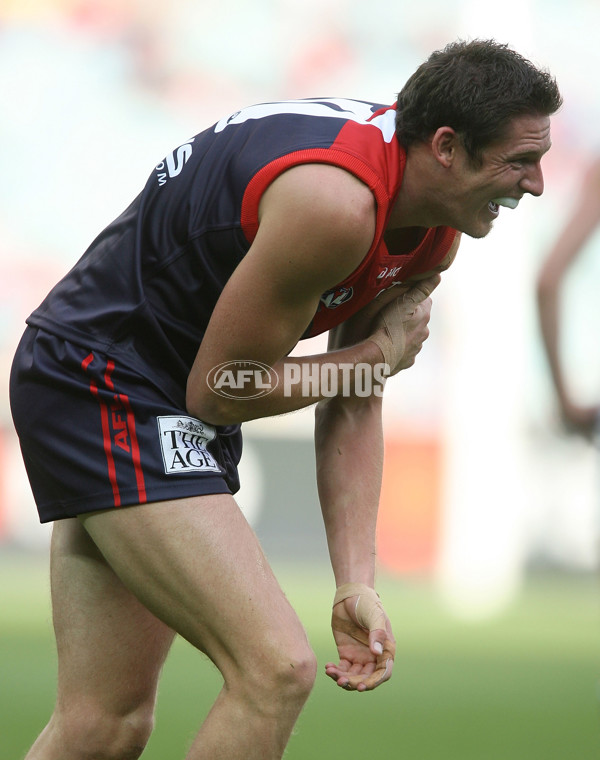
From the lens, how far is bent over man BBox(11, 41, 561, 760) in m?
2.30

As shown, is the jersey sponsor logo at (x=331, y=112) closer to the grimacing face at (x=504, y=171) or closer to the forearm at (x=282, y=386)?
the grimacing face at (x=504, y=171)

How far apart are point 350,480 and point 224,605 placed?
0.69m

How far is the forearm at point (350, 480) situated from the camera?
2822 millimetres

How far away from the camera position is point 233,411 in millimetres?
2496

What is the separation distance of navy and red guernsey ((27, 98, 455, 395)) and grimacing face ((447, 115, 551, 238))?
0.14 metres

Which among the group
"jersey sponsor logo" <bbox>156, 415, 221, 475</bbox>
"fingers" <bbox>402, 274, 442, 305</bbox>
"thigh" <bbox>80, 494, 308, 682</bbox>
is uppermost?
"fingers" <bbox>402, 274, 442, 305</bbox>

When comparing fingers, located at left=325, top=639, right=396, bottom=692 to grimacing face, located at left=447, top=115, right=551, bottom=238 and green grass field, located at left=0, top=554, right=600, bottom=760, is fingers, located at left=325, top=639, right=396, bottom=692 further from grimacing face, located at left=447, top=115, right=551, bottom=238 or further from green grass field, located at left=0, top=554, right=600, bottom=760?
green grass field, located at left=0, top=554, right=600, bottom=760

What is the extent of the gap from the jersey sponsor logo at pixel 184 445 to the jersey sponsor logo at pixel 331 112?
0.65 meters

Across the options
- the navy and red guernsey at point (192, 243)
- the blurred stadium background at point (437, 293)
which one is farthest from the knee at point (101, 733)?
the blurred stadium background at point (437, 293)

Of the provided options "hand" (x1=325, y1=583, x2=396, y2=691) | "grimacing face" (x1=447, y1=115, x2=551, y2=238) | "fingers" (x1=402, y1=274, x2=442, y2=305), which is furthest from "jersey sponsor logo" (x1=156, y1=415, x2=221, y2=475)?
"grimacing face" (x1=447, y1=115, x2=551, y2=238)

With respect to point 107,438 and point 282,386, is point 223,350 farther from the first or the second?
point 107,438

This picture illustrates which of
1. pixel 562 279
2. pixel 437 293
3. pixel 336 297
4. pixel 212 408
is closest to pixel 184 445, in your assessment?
pixel 212 408

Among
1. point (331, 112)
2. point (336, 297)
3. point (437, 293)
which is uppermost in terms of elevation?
point (437, 293)

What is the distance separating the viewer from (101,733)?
2.65 metres
